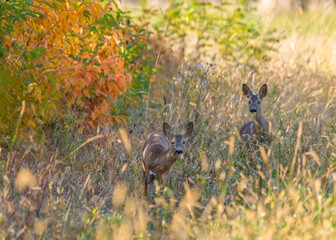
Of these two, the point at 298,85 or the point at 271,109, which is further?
the point at 298,85

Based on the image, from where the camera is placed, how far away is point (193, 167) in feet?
19.2

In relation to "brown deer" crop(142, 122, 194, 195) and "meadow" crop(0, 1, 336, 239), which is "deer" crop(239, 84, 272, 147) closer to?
"meadow" crop(0, 1, 336, 239)

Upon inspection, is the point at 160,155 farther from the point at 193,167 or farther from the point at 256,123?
the point at 256,123

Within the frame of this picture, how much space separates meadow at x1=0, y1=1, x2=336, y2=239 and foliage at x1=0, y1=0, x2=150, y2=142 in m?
0.18

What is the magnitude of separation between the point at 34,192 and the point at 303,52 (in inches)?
266

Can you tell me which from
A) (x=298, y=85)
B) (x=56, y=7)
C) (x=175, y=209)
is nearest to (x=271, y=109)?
(x=298, y=85)

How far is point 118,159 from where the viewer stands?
6.11 m

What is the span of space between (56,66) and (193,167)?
1.85 metres

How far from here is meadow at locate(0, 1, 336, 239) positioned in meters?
4.29

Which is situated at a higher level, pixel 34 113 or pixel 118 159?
pixel 34 113

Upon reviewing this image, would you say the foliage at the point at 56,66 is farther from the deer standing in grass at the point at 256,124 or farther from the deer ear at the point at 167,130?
the deer standing in grass at the point at 256,124

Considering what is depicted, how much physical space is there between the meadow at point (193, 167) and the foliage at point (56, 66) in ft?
0.60

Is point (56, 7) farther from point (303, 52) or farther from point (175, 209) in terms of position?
point (303, 52)

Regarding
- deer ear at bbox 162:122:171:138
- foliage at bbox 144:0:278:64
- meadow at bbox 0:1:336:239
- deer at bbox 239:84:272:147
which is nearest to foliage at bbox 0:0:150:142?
meadow at bbox 0:1:336:239
